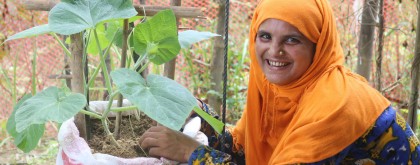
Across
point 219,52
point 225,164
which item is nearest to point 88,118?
point 225,164

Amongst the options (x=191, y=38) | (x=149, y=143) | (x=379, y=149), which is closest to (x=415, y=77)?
(x=379, y=149)

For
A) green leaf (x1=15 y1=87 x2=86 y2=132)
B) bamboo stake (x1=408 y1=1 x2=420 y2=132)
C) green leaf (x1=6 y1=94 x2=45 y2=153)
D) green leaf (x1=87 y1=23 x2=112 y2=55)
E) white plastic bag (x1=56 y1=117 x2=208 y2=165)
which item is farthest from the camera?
bamboo stake (x1=408 y1=1 x2=420 y2=132)

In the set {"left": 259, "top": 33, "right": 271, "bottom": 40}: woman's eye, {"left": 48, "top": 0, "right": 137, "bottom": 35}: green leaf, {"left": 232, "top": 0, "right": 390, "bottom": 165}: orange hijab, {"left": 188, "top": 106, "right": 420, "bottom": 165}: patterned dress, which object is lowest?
{"left": 188, "top": 106, "right": 420, "bottom": 165}: patterned dress

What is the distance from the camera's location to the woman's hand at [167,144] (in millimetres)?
1287

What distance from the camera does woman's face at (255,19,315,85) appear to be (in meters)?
1.34

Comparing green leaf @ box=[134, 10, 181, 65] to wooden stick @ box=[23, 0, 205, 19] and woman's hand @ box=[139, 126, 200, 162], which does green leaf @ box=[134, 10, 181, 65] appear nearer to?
wooden stick @ box=[23, 0, 205, 19]

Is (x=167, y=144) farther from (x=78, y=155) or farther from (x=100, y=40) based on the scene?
(x=100, y=40)

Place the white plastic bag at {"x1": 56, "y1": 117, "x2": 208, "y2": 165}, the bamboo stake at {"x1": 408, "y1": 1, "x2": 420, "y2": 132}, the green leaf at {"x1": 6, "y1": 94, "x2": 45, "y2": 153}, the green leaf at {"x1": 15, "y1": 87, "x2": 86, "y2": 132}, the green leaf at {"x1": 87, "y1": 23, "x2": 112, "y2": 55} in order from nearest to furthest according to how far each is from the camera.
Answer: the green leaf at {"x1": 15, "y1": 87, "x2": 86, "y2": 132} → the white plastic bag at {"x1": 56, "y1": 117, "x2": 208, "y2": 165} → the green leaf at {"x1": 6, "y1": 94, "x2": 45, "y2": 153} → the green leaf at {"x1": 87, "y1": 23, "x2": 112, "y2": 55} → the bamboo stake at {"x1": 408, "y1": 1, "x2": 420, "y2": 132}

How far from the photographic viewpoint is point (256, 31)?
1.42 m

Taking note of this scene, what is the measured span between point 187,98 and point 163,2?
259 cm

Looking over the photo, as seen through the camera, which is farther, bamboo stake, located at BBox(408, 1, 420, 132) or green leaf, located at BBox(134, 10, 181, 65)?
bamboo stake, located at BBox(408, 1, 420, 132)

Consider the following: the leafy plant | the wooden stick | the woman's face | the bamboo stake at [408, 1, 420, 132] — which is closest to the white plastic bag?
Answer: the leafy plant

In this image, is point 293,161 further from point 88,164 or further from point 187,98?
point 88,164

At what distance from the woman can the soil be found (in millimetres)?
41
